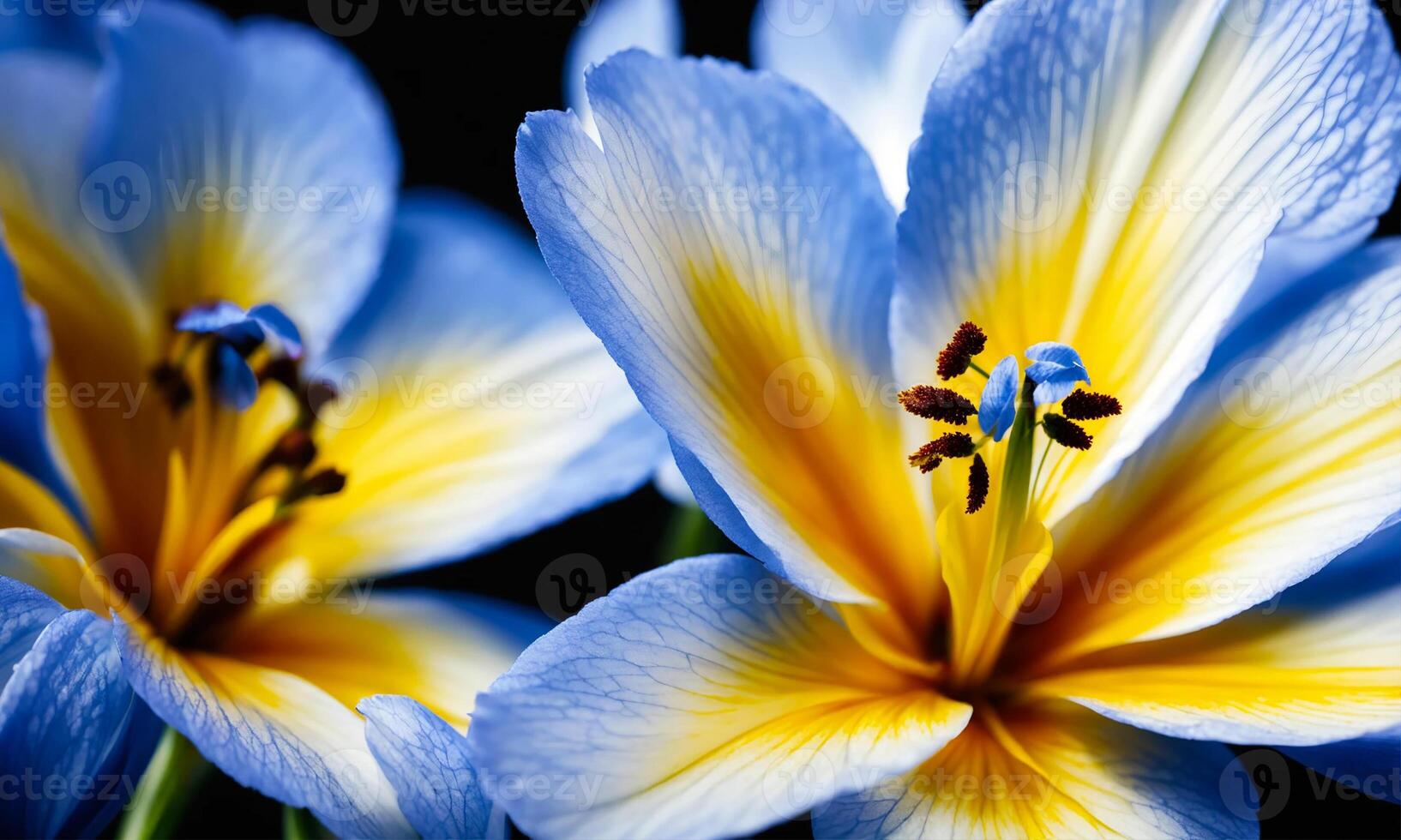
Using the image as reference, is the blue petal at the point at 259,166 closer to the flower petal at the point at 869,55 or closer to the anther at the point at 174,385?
the anther at the point at 174,385

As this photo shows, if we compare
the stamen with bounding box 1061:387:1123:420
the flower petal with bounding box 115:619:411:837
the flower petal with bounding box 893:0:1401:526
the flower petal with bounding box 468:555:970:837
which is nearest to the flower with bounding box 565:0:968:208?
the flower petal with bounding box 893:0:1401:526

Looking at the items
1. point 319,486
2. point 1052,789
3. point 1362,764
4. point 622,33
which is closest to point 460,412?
point 319,486

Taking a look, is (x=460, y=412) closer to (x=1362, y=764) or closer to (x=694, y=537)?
(x=694, y=537)

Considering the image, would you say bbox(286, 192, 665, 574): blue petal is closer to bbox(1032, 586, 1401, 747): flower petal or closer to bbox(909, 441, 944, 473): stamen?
bbox(909, 441, 944, 473): stamen

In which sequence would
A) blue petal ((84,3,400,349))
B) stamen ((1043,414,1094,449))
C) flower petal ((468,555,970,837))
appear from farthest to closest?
blue petal ((84,3,400,349))
stamen ((1043,414,1094,449))
flower petal ((468,555,970,837))

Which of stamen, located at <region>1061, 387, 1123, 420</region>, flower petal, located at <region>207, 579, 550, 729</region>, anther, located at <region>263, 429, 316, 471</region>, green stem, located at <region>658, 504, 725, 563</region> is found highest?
stamen, located at <region>1061, 387, 1123, 420</region>

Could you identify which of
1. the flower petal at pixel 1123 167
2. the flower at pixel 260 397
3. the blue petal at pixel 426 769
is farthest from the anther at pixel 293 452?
the flower petal at pixel 1123 167

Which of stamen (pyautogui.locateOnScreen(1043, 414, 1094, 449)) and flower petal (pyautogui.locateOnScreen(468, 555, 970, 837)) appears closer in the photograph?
flower petal (pyautogui.locateOnScreen(468, 555, 970, 837))
